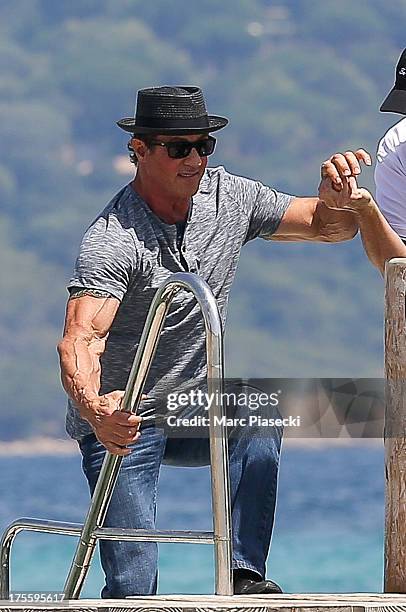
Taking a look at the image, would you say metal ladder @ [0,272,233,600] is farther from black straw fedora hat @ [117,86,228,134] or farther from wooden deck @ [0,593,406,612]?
black straw fedora hat @ [117,86,228,134]

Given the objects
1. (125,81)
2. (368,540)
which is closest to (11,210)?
(125,81)

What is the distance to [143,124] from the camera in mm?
3650

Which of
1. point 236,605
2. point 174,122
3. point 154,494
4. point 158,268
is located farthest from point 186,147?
point 236,605

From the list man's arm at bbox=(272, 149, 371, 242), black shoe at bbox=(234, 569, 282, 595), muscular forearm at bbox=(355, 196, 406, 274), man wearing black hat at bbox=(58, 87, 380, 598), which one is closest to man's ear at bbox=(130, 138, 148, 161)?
man wearing black hat at bbox=(58, 87, 380, 598)

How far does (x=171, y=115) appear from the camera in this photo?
3.62m

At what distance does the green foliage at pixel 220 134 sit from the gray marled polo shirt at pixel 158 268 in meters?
13.9

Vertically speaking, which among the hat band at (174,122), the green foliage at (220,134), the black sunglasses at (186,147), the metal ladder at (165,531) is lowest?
the metal ladder at (165,531)

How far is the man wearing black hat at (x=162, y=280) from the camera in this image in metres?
3.26

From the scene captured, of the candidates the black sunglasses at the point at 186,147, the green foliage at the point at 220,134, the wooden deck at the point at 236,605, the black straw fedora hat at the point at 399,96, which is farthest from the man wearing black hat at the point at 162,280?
the green foliage at the point at 220,134

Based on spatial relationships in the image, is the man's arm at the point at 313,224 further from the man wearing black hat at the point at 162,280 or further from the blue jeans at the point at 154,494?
the blue jeans at the point at 154,494

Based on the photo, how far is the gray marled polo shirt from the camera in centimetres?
342

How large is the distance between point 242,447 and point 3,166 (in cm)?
1716

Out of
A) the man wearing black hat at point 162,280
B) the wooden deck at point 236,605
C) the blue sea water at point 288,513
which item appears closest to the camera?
the wooden deck at point 236,605

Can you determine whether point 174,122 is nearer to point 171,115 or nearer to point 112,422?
point 171,115
